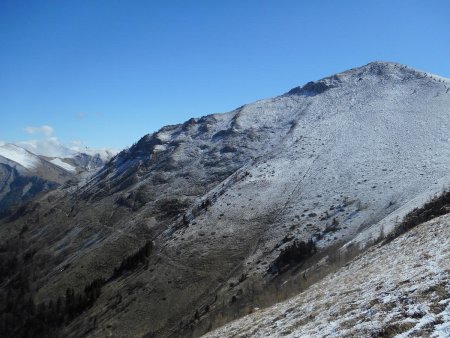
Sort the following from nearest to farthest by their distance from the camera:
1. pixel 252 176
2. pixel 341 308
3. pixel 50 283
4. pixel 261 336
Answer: pixel 341 308
pixel 261 336
pixel 50 283
pixel 252 176

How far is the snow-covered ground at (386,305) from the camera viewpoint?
10195 mm

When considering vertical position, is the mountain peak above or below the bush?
above

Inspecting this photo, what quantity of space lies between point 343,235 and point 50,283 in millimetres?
46322

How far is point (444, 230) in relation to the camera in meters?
19.4

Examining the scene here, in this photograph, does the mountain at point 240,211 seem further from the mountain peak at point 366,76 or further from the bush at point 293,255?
the mountain peak at point 366,76

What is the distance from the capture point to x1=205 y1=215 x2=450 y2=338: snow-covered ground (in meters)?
10.2

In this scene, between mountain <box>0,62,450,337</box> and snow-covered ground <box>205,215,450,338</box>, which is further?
mountain <box>0,62,450,337</box>

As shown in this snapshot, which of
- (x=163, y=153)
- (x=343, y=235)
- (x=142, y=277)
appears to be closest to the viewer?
(x=343, y=235)

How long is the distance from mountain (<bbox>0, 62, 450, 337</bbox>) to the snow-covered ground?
7.87 metres

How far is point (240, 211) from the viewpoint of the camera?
191 ft

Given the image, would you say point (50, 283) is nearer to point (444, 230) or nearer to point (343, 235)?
point (343, 235)

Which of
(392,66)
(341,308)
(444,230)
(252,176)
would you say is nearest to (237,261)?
(252,176)

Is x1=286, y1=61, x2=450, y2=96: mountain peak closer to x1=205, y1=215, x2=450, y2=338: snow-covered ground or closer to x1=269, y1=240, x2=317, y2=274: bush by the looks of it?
x1=269, y1=240, x2=317, y2=274: bush

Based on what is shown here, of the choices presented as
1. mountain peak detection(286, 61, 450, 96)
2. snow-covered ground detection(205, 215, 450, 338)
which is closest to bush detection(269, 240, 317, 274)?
snow-covered ground detection(205, 215, 450, 338)
